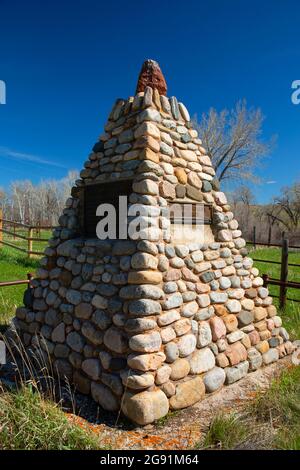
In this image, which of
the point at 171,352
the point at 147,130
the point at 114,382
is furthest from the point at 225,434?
the point at 147,130

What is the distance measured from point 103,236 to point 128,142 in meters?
1.26

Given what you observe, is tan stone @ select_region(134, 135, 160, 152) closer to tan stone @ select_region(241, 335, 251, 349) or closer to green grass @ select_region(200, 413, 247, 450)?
tan stone @ select_region(241, 335, 251, 349)

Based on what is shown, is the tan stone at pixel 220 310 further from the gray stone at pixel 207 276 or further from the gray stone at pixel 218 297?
the gray stone at pixel 207 276

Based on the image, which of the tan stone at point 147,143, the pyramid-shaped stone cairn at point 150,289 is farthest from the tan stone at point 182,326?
the tan stone at point 147,143

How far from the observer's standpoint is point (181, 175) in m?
3.92

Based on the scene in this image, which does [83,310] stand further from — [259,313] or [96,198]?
[259,313]

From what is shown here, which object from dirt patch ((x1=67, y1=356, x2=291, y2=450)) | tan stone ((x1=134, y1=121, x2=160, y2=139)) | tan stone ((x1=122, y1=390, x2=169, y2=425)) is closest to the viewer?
dirt patch ((x1=67, y1=356, x2=291, y2=450))

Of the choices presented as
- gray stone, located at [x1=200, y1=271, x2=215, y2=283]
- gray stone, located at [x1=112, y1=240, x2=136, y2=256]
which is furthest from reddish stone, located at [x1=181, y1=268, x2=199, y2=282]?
gray stone, located at [x1=112, y1=240, x2=136, y2=256]

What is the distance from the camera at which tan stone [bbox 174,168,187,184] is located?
12.8 ft

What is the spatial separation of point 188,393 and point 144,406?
0.64 m

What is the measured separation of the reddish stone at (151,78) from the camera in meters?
4.09

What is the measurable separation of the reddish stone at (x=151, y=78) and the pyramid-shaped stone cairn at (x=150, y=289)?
14mm

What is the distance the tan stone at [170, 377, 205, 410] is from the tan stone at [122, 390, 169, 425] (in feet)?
0.59
